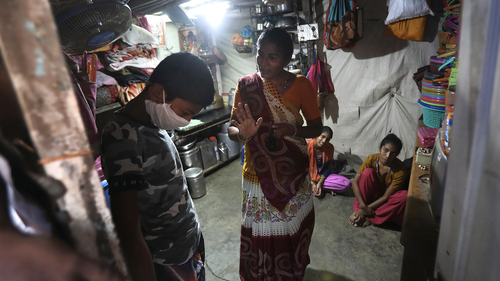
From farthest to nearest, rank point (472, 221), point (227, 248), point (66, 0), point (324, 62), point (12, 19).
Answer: point (324, 62) < point (227, 248) < point (66, 0) < point (472, 221) < point (12, 19)

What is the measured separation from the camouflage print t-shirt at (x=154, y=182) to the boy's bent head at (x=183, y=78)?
190mm

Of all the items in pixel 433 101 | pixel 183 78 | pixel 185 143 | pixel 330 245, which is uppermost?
pixel 183 78

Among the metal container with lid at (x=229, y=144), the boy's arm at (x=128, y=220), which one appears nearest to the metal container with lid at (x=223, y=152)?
the metal container with lid at (x=229, y=144)

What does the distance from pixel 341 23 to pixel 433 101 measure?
5.80ft

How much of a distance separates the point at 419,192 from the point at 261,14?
149 inches

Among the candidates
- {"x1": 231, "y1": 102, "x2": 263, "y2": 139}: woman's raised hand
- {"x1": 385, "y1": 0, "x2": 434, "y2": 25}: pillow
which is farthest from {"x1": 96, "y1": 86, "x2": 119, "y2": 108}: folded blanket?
{"x1": 385, "y1": 0, "x2": 434, "y2": 25}: pillow

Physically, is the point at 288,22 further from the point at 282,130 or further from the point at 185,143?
the point at 282,130

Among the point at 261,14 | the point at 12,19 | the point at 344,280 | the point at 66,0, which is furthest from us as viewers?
the point at 261,14

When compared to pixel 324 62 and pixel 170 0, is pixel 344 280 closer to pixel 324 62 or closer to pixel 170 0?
pixel 324 62

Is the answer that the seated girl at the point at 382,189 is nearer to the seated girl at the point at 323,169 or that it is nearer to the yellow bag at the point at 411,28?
the seated girl at the point at 323,169

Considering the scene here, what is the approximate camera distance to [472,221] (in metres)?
0.40

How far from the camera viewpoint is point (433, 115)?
2.29 metres

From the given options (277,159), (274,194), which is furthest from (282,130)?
(274,194)

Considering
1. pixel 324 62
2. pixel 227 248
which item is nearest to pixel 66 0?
pixel 227 248
